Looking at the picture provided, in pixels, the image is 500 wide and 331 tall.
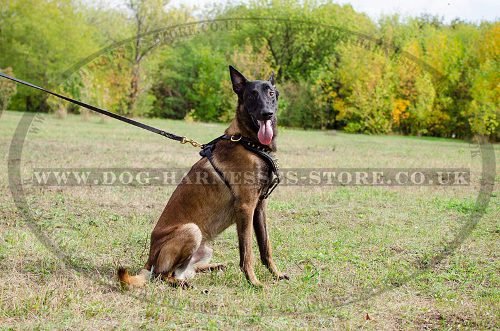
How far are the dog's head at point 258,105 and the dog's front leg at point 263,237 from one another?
2.19 ft

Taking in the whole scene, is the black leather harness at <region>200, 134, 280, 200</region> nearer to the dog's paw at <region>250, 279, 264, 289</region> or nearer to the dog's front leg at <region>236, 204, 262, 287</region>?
the dog's front leg at <region>236, 204, 262, 287</region>

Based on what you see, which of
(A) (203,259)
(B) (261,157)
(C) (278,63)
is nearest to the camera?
(B) (261,157)

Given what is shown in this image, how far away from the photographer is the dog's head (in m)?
4.59

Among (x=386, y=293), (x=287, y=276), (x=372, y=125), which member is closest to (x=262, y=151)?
(x=287, y=276)

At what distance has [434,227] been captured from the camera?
7.29 m

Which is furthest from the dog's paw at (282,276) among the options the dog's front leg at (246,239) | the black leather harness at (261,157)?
the black leather harness at (261,157)

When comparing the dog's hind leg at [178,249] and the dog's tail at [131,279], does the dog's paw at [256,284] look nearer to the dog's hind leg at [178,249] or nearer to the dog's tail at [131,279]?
the dog's hind leg at [178,249]

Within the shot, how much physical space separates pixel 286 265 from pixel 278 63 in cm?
4029

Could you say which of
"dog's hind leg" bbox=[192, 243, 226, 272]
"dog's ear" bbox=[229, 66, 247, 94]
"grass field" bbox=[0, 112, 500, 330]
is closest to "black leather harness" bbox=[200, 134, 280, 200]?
"dog's ear" bbox=[229, 66, 247, 94]

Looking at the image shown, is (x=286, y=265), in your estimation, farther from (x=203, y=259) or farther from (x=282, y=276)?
(x=203, y=259)

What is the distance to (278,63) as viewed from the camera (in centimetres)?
4441

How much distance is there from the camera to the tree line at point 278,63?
33.0 m

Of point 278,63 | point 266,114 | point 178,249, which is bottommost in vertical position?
point 178,249

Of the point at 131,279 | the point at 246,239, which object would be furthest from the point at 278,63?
the point at 131,279
